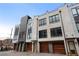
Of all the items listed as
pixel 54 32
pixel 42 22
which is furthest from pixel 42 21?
pixel 54 32

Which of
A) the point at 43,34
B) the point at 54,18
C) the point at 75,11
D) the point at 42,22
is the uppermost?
the point at 75,11

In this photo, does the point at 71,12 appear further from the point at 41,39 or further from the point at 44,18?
the point at 41,39

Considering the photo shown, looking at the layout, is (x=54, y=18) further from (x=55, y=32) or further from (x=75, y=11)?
(x=75, y=11)

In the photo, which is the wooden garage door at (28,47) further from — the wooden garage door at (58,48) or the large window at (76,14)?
the large window at (76,14)

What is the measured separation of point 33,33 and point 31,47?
118cm

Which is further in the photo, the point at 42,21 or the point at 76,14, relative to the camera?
the point at 42,21

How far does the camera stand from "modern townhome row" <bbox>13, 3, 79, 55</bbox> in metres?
5.77

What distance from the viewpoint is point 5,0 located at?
15.9 ft

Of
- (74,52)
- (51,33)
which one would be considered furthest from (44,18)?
(74,52)

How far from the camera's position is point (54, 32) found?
664 centimetres

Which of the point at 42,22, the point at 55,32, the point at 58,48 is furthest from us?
the point at 42,22

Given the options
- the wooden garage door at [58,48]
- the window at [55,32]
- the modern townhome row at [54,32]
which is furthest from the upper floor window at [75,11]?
the wooden garage door at [58,48]

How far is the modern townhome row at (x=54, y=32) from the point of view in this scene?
5.77m

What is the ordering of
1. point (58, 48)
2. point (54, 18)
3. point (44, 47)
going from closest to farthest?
point (58, 48)
point (44, 47)
point (54, 18)
